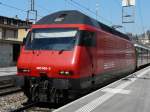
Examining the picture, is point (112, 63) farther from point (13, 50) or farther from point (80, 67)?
point (13, 50)

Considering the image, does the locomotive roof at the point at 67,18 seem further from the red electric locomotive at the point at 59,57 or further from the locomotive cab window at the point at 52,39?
the locomotive cab window at the point at 52,39

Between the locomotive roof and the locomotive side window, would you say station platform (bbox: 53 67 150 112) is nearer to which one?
the locomotive side window

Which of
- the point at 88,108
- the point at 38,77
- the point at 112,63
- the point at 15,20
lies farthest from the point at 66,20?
the point at 15,20

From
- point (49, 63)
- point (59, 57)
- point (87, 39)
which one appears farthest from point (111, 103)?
point (87, 39)

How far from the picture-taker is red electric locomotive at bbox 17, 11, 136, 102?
36.3 feet

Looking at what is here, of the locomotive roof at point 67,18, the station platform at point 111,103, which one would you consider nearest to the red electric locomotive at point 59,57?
the locomotive roof at point 67,18

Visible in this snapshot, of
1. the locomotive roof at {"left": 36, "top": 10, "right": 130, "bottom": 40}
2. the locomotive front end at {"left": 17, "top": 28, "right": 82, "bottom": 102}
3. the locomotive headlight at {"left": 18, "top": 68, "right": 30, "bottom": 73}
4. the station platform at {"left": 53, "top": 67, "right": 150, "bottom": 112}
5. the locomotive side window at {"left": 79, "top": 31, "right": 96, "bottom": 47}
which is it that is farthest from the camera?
the locomotive roof at {"left": 36, "top": 10, "right": 130, "bottom": 40}

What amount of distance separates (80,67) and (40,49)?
60.6 inches

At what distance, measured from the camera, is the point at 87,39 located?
40.1 feet

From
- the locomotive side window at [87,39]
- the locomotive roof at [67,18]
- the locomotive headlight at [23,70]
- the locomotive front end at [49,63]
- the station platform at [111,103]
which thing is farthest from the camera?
the locomotive roof at [67,18]

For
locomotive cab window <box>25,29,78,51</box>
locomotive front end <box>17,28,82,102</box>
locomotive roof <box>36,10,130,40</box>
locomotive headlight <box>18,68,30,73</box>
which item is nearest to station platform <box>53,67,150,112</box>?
locomotive front end <box>17,28,82,102</box>

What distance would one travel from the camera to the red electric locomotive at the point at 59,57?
11070 mm

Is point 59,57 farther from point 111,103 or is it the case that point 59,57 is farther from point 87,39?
point 111,103

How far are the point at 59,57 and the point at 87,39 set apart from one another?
1.40 metres
